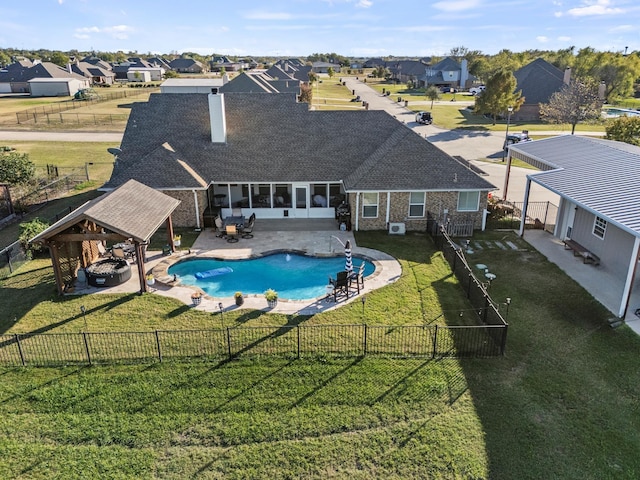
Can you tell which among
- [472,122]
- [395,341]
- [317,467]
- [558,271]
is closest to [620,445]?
[395,341]

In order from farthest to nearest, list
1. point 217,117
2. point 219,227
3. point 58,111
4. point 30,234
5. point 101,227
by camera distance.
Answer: point 58,111
point 217,117
point 219,227
point 30,234
point 101,227

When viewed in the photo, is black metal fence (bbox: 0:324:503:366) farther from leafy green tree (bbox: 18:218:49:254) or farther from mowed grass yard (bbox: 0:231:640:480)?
leafy green tree (bbox: 18:218:49:254)

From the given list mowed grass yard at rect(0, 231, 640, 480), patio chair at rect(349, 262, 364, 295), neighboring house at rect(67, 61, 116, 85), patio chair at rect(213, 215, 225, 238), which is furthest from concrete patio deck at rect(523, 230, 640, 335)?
neighboring house at rect(67, 61, 116, 85)

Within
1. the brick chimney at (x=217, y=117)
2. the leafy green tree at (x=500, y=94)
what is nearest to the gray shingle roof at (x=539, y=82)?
the leafy green tree at (x=500, y=94)

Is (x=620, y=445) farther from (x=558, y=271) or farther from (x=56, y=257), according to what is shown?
(x=56, y=257)

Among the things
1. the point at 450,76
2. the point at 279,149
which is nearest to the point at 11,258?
the point at 279,149

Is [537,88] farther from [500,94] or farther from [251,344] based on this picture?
[251,344]
